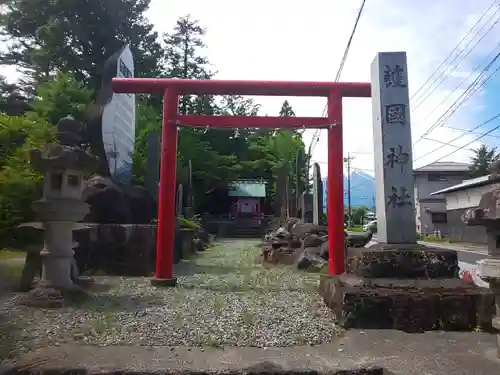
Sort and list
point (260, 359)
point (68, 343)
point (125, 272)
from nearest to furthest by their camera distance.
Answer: point (260, 359) → point (68, 343) → point (125, 272)

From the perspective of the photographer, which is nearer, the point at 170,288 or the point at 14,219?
the point at 170,288

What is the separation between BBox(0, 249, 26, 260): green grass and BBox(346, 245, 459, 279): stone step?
866cm

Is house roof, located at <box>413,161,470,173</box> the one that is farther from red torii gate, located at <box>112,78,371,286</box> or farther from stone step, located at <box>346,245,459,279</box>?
stone step, located at <box>346,245,459,279</box>

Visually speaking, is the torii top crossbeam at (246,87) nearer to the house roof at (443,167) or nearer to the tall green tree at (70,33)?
the tall green tree at (70,33)

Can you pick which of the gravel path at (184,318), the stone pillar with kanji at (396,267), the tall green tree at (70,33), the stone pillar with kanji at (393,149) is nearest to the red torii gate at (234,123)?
the gravel path at (184,318)

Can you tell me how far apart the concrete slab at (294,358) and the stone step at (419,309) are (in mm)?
377

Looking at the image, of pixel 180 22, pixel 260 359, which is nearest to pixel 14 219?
pixel 260 359

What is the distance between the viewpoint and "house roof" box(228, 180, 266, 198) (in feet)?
119

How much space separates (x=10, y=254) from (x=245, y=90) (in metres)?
7.59

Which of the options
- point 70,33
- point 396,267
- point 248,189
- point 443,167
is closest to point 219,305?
point 396,267

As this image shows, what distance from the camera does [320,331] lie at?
4.73 meters

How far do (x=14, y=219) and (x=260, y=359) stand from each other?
975 centimetres

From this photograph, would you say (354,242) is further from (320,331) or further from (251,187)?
(251,187)

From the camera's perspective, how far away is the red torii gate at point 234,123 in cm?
786
